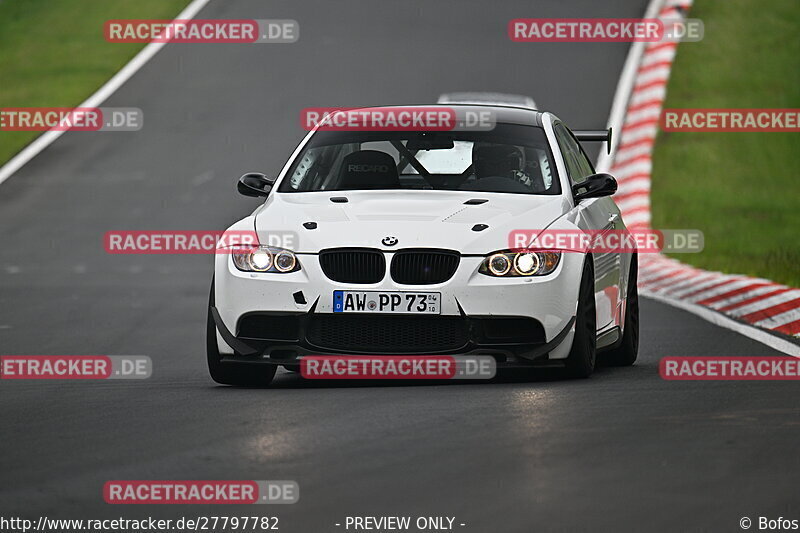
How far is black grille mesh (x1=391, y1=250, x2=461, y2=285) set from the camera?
8914 millimetres

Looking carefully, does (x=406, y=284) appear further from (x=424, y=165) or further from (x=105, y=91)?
(x=105, y=91)

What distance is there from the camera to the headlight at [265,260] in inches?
356

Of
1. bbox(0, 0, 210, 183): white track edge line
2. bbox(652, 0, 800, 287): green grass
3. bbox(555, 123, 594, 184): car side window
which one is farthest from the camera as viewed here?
bbox(0, 0, 210, 183): white track edge line

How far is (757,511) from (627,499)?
463 mm

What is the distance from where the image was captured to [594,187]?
9914mm

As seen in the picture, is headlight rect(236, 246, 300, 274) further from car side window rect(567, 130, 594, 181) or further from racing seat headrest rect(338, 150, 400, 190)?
car side window rect(567, 130, 594, 181)

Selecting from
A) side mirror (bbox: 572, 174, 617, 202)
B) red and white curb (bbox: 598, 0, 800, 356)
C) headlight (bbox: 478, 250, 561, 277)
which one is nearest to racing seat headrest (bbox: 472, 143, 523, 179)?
side mirror (bbox: 572, 174, 617, 202)

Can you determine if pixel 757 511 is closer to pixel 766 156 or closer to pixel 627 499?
pixel 627 499

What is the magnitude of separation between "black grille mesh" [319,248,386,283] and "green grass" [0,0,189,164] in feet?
59.4

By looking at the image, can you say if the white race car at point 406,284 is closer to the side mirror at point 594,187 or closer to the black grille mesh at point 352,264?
the black grille mesh at point 352,264

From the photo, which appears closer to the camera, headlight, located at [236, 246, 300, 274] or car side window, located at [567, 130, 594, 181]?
headlight, located at [236, 246, 300, 274]

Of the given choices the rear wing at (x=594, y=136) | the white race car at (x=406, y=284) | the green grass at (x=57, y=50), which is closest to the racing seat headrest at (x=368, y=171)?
the white race car at (x=406, y=284)

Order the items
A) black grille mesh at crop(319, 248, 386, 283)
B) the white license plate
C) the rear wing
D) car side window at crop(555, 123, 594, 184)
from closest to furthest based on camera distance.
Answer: the white license plate < black grille mesh at crop(319, 248, 386, 283) < car side window at crop(555, 123, 594, 184) < the rear wing

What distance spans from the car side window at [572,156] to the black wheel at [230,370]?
2.19 metres
